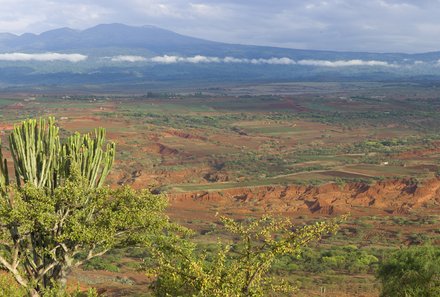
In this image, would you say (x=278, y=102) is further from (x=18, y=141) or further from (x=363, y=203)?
(x=18, y=141)

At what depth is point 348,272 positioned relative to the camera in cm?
2373

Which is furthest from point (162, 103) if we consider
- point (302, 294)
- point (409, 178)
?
point (302, 294)

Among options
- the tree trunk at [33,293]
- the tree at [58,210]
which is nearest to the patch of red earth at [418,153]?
the tree at [58,210]

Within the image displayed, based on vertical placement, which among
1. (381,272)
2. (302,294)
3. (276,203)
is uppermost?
(381,272)

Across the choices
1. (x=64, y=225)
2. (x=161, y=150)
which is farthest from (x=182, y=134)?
(x=64, y=225)

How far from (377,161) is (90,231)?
4938cm

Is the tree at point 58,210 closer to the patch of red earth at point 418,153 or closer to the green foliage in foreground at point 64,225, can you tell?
the green foliage in foreground at point 64,225

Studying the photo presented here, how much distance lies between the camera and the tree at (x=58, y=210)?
11.6 m

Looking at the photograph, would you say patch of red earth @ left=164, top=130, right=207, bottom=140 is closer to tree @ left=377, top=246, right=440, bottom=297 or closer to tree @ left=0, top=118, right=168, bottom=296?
tree @ left=377, top=246, right=440, bottom=297

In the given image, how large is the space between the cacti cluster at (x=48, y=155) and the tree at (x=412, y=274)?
8.68 meters

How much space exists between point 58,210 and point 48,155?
5.47 feet

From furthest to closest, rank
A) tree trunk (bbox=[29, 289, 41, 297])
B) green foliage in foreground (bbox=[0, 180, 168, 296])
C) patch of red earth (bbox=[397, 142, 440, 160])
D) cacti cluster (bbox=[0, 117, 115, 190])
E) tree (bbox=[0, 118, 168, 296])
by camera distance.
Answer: patch of red earth (bbox=[397, 142, 440, 160])
cacti cluster (bbox=[0, 117, 115, 190])
tree trunk (bbox=[29, 289, 41, 297])
tree (bbox=[0, 118, 168, 296])
green foliage in foreground (bbox=[0, 180, 168, 296])

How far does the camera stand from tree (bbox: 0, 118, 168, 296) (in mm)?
11633

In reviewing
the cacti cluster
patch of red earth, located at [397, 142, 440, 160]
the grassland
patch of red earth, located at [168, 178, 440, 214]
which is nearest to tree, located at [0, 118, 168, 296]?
the cacti cluster
